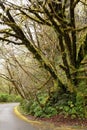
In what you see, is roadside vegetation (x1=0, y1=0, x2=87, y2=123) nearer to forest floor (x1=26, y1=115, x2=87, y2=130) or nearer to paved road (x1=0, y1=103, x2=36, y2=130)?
forest floor (x1=26, y1=115, x2=87, y2=130)

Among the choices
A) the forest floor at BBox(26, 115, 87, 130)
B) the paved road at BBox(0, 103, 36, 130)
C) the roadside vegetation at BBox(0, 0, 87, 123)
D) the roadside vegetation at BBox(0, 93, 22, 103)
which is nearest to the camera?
the forest floor at BBox(26, 115, 87, 130)

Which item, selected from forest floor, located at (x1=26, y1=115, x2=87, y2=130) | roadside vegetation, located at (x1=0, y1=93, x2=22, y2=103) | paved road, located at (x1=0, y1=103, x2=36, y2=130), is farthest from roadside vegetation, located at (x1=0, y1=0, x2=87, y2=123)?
roadside vegetation, located at (x1=0, y1=93, x2=22, y2=103)

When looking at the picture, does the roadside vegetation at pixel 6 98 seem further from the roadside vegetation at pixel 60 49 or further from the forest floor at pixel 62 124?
the forest floor at pixel 62 124

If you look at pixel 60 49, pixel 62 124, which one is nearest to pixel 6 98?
pixel 60 49

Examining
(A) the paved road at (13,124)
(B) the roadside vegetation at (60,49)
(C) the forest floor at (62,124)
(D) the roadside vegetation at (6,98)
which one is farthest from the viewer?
(D) the roadside vegetation at (6,98)

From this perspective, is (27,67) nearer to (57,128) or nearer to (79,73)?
(79,73)

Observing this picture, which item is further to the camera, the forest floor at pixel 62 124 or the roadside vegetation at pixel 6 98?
the roadside vegetation at pixel 6 98

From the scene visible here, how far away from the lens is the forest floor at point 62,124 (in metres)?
14.8

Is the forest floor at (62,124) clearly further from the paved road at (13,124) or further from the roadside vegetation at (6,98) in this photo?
the roadside vegetation at (6,98)

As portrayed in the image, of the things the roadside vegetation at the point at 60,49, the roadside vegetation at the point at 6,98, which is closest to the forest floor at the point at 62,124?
the roadside vegetation at the point at 60,49

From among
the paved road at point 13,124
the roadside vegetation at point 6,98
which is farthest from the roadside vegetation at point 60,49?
the roadside vegetation at point 6,98

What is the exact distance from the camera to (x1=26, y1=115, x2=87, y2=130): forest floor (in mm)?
14836

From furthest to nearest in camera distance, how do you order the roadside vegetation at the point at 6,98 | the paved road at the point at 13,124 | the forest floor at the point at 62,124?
the roadside vegetation at the point at 6,98 < the paved road at the point at 13,124 < the forest floor at the point at 62,124

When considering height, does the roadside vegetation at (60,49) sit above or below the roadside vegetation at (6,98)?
above
